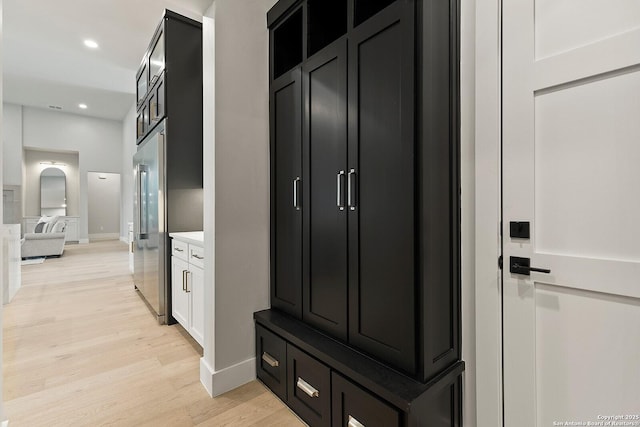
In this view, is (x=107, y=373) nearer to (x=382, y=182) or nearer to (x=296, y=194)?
(x=296, y=194)

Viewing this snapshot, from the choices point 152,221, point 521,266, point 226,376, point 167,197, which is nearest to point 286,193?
point 226,376

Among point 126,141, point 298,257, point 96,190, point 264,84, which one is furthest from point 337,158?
point 96,190

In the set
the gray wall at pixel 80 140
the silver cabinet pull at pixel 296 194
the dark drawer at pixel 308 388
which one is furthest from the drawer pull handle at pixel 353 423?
the gray wall at pixel 80 140

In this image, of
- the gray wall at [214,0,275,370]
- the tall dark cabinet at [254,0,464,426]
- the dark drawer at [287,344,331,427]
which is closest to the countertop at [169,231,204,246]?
the gray wall at [214,0,275,370]

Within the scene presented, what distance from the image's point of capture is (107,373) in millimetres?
2066

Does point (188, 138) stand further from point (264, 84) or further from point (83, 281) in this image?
point (83, 281)

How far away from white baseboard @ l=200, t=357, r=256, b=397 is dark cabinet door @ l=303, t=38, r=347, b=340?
23.1 inches

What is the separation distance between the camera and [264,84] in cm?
205

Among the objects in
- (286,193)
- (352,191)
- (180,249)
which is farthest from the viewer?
(180,249)

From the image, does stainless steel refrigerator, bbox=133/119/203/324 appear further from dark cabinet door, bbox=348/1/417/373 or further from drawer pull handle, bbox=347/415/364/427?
drawer pull handle, bbox=347/415/364/427

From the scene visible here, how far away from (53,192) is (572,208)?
12.3m

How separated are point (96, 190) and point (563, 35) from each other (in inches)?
495

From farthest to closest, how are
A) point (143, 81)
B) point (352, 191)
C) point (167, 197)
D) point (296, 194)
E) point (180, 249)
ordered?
point (143, 81), point (167, 197), point (180, 249), point (296, 194), point (352, 191)

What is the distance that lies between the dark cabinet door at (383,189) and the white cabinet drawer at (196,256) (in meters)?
1.28
